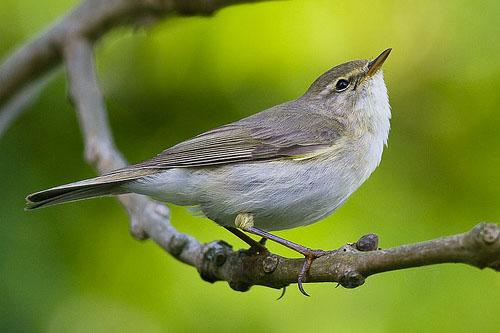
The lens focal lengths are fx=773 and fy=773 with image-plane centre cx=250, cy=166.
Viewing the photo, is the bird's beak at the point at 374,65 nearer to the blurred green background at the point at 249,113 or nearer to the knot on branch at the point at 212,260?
the blurred green background at the point at 249,113

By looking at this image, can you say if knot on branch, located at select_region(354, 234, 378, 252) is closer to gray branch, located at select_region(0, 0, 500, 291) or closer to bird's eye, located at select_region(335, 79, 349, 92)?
gray branch, located at select_region(0, 0, 500, 291)

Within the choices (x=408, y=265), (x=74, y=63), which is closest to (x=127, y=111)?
(x=74, y=63)

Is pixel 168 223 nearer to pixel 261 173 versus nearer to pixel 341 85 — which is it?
pixel 261 173

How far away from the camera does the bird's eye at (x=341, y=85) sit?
4562 millimetres

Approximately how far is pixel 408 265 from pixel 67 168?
2946 mm

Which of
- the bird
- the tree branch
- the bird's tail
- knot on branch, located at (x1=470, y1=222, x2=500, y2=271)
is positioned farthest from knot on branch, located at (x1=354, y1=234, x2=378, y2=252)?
the tree branch

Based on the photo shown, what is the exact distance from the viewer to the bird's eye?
4.56m

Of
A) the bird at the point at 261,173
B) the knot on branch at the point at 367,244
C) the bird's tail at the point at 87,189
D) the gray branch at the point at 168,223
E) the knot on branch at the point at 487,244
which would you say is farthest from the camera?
the bird at the point at 261,173

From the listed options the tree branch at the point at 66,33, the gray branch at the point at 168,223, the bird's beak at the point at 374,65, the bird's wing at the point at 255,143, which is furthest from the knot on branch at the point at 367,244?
the tree branch at the point at 66,33

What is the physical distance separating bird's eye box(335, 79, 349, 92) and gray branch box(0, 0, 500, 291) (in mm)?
805

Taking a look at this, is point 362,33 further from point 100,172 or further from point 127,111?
point 100,172

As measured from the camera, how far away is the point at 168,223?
3.95 m

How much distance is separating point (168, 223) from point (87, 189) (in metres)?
0.45

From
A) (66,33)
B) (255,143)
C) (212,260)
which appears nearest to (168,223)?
(212,260)
